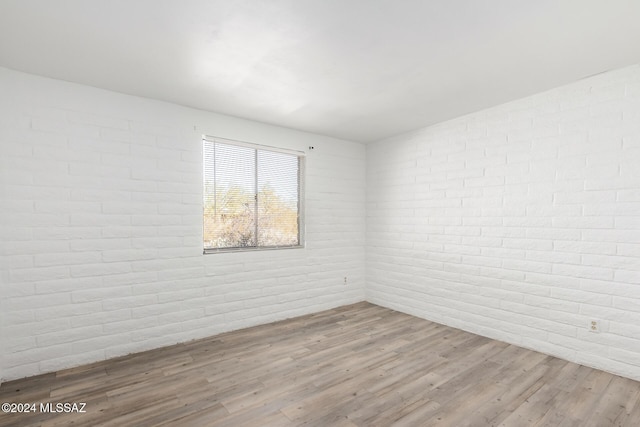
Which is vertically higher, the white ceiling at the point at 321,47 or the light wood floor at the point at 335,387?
the white ceiling at the point at 321,47

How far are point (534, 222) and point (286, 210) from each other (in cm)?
287

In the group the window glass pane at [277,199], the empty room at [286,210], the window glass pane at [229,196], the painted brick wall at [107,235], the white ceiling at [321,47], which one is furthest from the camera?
the window glass pane at [277,199]

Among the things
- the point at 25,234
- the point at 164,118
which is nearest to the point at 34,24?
the point at 164,118

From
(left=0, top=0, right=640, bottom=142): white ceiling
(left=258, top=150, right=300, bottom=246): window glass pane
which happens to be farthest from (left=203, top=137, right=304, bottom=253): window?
(left=0, top=0, right=640, bottom=142): white ceiling

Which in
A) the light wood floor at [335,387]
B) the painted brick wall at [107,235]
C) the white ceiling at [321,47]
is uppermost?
the white ceiling at [321,47]

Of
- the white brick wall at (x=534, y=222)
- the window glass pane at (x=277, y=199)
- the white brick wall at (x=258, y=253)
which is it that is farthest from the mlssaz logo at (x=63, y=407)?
the white brick wall at (x=534, y=222)

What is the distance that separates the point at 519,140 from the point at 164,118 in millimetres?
3728

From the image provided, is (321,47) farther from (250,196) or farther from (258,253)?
(258,253)

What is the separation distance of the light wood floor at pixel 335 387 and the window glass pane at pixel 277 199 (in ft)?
4.42

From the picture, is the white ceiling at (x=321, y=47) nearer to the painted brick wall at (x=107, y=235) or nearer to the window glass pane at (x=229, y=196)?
the painted brick wall at (x=107, y=235)

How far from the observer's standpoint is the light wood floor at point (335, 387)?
2.08 meters

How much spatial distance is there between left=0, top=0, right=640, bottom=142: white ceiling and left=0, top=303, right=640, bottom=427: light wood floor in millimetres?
2545

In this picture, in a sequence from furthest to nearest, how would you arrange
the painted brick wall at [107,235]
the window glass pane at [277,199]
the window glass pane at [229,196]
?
the window glass pane at [277,199]
the window glass pane at [229,196]
the painted brick wall at [107,235]

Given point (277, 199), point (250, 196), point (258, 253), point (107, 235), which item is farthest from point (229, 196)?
point (107, 235)
